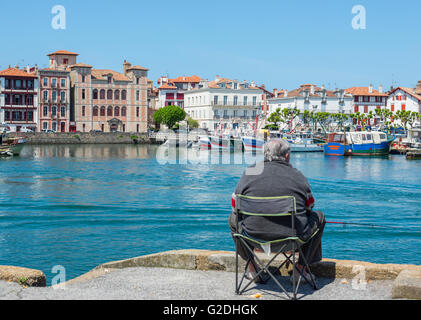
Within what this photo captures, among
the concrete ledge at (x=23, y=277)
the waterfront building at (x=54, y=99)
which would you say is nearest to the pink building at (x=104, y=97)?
the waterfront building at (x=54, y=99)

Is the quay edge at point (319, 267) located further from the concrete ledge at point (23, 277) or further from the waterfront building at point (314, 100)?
the waterfront building at point (314, 100)

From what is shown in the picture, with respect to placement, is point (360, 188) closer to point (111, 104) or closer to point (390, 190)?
point (390, 190)

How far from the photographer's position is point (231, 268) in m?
6.72

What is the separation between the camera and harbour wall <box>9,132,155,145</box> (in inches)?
3002

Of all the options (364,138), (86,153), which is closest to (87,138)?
(86,153)

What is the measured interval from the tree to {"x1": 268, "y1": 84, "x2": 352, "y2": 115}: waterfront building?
54.2ft

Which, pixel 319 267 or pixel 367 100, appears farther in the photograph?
pixel 367 100

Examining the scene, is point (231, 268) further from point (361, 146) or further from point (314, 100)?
point (314, 100)

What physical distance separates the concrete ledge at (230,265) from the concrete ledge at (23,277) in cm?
111

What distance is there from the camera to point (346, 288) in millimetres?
6043

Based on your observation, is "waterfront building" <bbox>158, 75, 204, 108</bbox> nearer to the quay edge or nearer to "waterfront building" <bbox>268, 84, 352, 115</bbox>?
"waterfront building" <bbox>268, 84, 352, 115</bbox>

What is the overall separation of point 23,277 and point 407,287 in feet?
12.3

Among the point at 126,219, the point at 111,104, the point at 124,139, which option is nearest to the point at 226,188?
the point at 126,219

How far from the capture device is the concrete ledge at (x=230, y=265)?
245 inches
